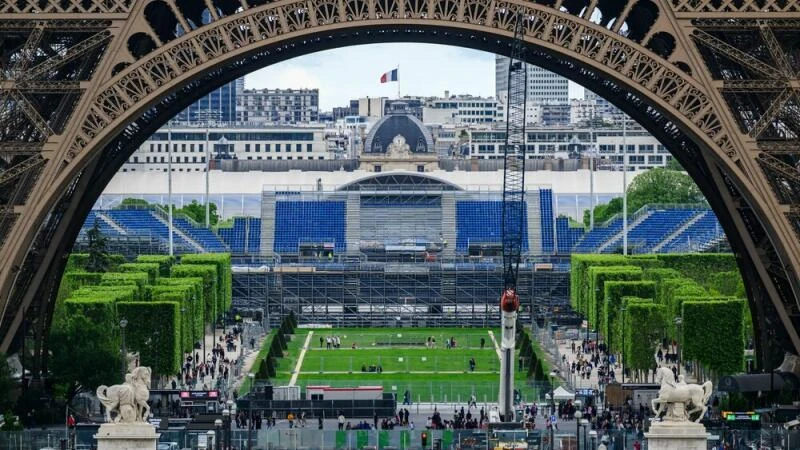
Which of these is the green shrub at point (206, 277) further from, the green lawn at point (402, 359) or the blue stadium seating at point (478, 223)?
the blue stadium seating at point (478, 223)

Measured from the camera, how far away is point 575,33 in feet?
225

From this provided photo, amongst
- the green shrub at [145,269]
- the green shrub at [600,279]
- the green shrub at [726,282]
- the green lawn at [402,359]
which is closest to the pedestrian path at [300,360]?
the green lawn at [402,359]

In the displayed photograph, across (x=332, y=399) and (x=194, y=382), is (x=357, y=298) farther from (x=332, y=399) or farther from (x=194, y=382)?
(x=332, y=399)

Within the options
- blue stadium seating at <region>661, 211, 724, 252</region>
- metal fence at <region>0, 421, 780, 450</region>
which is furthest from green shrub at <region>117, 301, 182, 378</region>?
blue stadium seating at <region>661, 211, 724, 252</region>

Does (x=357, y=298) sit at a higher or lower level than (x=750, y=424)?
higher

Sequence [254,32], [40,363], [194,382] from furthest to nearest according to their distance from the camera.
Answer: [194,382], [40,363], [254,32]

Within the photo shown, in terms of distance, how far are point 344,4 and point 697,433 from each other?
15732mm

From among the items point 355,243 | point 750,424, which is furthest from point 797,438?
point 355,243

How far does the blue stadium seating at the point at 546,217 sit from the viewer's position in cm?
16888

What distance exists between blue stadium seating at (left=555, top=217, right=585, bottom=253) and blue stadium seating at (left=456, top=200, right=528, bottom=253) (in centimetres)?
273

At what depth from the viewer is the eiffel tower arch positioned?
Result: 225 ft

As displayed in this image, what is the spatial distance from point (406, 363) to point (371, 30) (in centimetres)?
4535

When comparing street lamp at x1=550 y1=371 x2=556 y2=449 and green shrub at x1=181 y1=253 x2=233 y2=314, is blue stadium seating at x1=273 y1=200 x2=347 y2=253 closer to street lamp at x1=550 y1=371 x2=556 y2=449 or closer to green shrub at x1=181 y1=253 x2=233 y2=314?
green shrub at x1=181 y1=253 x2=233 y2=314

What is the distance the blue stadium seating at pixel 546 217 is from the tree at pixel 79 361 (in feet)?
269
